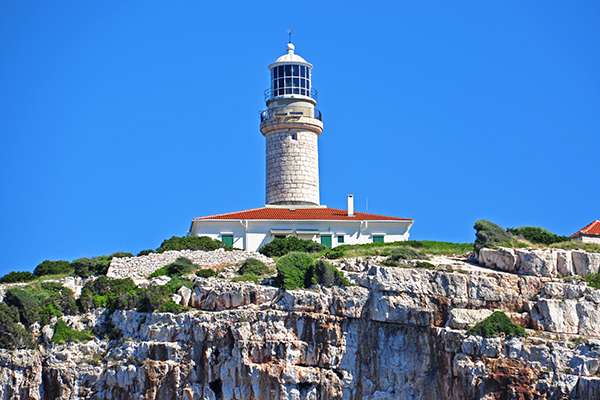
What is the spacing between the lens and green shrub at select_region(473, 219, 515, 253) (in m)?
41.7

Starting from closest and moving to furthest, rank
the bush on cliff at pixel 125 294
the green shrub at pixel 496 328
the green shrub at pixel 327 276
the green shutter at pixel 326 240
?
1. the green shrub at pixel 496 328
2. the green shrub at pixel 327 276
3. the bush on cliff at pixel 125 294
4. the green shutter at pixel 326 240

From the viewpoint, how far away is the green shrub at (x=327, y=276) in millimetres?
38094

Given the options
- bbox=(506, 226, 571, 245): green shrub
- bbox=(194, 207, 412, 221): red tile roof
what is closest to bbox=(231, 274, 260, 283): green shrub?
bbox=(194, 207, 412, 221): red tile roof

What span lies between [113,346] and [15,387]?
4.13m

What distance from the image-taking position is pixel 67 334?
37.7 meters

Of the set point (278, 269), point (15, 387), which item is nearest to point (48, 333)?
point (15, 387)

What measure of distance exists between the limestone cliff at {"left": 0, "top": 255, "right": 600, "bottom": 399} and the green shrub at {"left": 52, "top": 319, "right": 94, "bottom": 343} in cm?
27

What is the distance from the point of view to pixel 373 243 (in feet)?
154

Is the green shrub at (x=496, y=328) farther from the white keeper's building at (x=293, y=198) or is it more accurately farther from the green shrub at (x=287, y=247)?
the white keeper's building at (x=293, y=198)

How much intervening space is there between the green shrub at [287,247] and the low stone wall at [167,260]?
5.41 feet

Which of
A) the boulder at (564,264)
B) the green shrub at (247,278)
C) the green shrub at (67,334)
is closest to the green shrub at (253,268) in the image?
the green shrub at (247,278)

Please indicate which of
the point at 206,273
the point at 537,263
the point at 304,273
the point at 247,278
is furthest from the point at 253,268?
the point at 537,263

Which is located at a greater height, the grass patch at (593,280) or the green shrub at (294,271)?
the green shrub at (294,271)

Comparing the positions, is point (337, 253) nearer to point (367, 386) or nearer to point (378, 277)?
point (378, 277)
